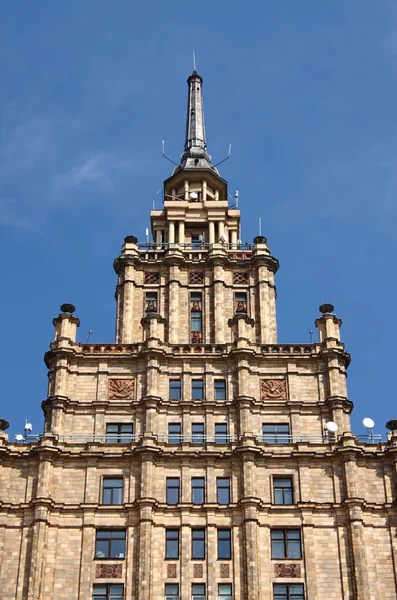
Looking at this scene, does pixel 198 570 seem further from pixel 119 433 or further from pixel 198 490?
pixel 119 433

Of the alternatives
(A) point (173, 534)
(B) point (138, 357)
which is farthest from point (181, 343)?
(A) point (173, 534)

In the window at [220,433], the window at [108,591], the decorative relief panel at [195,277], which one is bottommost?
the window at [108,591]

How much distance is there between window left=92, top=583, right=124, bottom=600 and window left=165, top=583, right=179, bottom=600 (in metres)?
2.81

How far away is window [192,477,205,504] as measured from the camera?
71812 millimetres

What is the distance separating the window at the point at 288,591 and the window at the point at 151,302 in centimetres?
2671

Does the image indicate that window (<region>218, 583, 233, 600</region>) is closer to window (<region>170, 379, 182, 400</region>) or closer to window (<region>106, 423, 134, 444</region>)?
window (<region>106, 423, 134, 444</region>)

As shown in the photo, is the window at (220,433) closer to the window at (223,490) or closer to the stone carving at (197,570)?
the window at (223,490)

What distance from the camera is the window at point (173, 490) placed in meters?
71.8

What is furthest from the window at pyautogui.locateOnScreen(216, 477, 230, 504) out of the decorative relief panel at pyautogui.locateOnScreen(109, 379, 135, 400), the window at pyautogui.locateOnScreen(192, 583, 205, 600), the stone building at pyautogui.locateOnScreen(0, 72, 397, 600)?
the decorative relief panel at pyautogui.locateOnScreen(109, 379, 135, 400)

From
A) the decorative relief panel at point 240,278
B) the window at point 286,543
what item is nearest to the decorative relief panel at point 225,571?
the window at point 286,543

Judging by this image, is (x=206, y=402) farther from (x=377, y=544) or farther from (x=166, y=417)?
(x=377, y=544)

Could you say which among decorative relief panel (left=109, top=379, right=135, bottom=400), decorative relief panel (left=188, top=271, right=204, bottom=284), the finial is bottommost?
decorative relief panel (left=109, top=379, right=135, bottom=400)

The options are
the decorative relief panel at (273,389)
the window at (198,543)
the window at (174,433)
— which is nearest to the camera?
the window at (198,543)

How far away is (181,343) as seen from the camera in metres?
83.1
